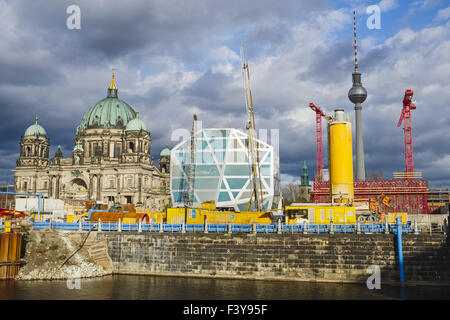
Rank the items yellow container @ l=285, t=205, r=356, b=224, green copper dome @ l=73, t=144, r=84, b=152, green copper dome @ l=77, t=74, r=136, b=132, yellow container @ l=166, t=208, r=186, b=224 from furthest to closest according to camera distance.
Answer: green copper dome @ l=77, t=74, r=136, b=132 < green copper dome @ l=73, t=144, r=84, b=152 < yellow container @ l=166, t=208, r=186, b=224 < yellow container @ l=285, t=205, r=356, b=224

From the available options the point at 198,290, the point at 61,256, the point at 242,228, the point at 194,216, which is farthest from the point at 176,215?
the point at 198,290

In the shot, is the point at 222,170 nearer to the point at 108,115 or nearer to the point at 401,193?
the point at 401,193

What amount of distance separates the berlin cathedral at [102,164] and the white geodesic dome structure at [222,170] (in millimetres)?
33724

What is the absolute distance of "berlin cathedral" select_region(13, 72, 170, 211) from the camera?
15775 centimetres

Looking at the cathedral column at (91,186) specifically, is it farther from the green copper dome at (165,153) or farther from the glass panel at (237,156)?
the glass panel at (237,156)

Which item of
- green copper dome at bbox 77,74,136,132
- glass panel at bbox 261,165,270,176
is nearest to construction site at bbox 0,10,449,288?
glass panel at bbox 261,165,270,176

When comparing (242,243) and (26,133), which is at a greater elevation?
(26,133)

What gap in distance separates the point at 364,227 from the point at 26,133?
16185cm

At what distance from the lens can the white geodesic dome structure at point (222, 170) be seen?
394 ft

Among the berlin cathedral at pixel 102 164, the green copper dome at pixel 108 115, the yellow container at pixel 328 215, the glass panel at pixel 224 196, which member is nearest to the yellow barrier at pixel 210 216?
the yellow container at pixel 328 215

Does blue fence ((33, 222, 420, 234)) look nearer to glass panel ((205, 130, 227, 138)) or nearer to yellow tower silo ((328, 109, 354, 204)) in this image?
yellow tower silo ((328, 109, 354, 204))
